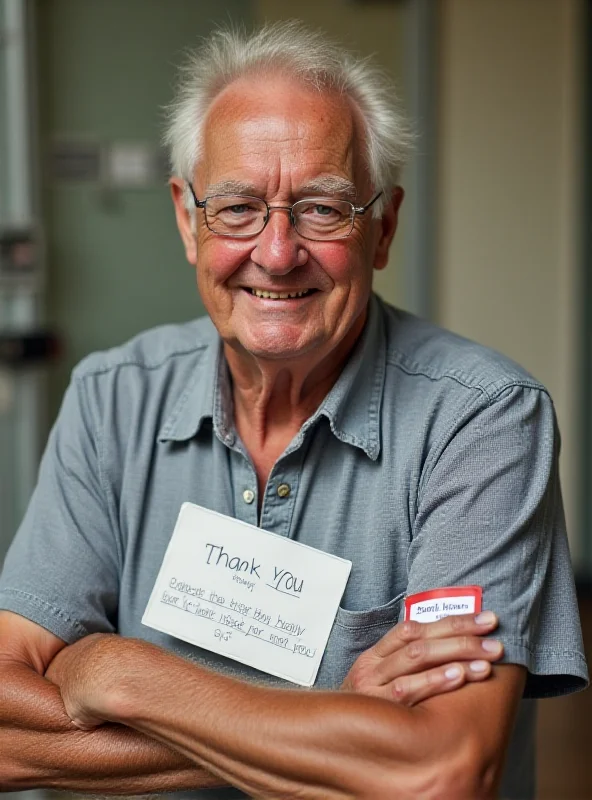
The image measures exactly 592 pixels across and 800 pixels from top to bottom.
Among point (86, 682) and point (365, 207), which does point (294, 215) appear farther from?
point (86, 682)

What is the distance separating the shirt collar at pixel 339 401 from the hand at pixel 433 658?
13.0 inches

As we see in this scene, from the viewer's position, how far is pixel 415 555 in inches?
60.7

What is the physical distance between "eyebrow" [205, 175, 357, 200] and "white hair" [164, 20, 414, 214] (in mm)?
91

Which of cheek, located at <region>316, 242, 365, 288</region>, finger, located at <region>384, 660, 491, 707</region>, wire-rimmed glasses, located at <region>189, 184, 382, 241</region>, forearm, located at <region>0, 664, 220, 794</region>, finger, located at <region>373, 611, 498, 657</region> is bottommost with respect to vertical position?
forearm, located at <region>0, 664, 220, 794</region>

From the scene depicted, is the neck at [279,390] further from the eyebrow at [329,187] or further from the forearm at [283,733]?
the forearm at [283,733]

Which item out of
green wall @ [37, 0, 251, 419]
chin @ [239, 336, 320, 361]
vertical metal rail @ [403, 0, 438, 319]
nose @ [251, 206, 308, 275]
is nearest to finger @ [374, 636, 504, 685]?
chin @ [239, 336, 320, 361]

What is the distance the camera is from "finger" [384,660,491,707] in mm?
1320

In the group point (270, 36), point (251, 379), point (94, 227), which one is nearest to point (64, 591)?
point (251, 379)

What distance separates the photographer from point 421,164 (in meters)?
4.44

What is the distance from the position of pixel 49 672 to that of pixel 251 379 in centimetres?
58

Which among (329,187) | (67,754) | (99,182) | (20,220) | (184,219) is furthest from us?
(99,182)

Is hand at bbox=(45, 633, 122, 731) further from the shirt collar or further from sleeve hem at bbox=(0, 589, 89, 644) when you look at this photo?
the shirt collar

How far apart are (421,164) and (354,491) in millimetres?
3082

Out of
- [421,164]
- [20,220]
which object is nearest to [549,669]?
[20,220]
